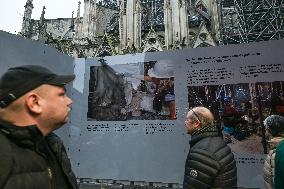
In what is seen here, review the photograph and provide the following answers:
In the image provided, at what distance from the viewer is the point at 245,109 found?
3273 millimetres

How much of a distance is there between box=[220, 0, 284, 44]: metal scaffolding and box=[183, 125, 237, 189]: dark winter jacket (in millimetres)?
14008

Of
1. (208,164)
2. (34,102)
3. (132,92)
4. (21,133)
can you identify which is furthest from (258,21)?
(21,133)

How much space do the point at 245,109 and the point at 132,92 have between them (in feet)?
4.68

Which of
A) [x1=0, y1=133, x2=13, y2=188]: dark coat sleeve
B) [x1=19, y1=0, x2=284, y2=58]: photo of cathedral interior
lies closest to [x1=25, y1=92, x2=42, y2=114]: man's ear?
[x1=0, y1=133, x2=13, y2=188]: dark coat sleeve

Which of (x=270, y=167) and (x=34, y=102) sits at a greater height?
Result: (x=34, y=102)

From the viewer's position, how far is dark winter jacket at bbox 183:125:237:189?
7.62 ft

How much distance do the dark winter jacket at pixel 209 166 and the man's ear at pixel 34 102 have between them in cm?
152

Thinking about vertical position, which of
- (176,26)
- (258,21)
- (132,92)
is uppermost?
(176,26)

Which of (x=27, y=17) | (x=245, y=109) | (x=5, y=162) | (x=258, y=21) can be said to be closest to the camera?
(x=5, y=162)

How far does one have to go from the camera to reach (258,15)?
16.2 metres

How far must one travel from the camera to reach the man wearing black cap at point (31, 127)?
1090mm

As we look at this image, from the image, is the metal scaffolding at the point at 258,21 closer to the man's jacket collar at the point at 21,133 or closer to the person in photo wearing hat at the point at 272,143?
the person in photo wearing hat at the point at 272,143

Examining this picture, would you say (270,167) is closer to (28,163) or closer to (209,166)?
(209,166)

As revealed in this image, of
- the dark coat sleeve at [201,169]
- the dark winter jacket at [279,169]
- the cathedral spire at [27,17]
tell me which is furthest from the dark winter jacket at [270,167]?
the cathedral spire at [27,17]
